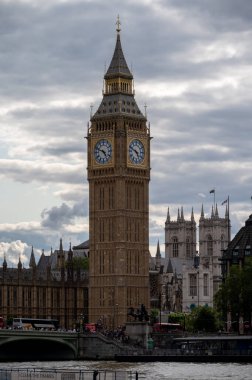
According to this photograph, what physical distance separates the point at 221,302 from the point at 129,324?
1796cm

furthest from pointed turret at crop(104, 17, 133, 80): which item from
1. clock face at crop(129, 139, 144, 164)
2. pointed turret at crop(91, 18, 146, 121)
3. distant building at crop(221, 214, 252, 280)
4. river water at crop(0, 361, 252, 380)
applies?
river water at crop(0, 361, 252, 380)

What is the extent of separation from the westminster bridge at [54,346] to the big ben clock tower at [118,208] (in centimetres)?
3171

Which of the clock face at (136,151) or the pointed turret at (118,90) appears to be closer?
the clock face at (136,151)

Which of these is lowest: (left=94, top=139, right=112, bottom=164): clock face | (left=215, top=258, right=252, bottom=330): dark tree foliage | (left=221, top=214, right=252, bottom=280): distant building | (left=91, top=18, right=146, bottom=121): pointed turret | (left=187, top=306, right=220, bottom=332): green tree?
(left=187, top=306, right=220, bottom=332): green tree

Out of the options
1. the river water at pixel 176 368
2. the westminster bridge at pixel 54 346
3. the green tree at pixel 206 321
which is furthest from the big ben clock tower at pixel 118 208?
the river water at pixel 176 368

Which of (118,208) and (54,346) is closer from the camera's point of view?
(54,346)

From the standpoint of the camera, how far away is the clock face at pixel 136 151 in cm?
18988

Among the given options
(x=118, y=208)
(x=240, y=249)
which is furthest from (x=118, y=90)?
(x=240, y=249)

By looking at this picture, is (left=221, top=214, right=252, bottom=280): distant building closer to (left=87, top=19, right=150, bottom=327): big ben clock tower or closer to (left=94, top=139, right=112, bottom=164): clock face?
(left=87, top=19, right=150, bottom=327): big ben clock tower

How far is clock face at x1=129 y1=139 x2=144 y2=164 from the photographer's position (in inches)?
7475

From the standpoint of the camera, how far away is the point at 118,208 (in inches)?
7416

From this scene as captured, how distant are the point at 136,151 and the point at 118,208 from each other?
790 cm

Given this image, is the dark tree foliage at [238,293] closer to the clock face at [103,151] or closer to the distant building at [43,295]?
the clock face at [103,151]

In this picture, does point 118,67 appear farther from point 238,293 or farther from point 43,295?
point 238,293
